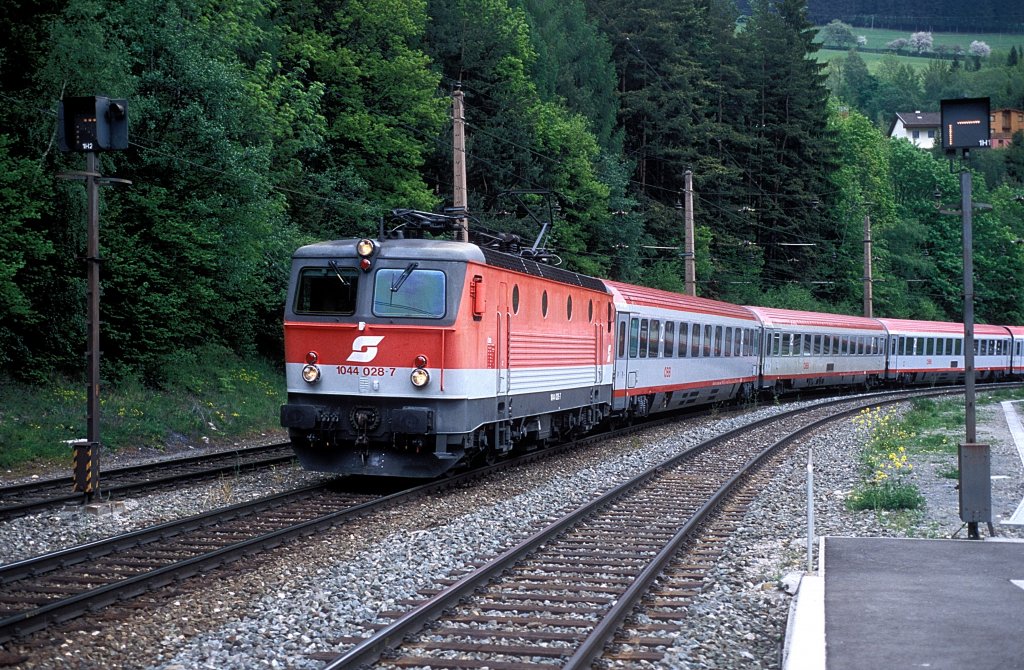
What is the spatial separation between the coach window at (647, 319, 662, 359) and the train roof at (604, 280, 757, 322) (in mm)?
426

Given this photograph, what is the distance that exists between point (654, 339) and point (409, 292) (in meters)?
11.6

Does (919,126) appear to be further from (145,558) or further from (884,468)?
(145,558)

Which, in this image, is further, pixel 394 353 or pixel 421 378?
pixel 394 353

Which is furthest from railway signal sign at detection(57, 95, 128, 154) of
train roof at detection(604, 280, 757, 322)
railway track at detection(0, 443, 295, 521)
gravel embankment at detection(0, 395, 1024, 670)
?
train roof at detection(604, 280, 757, 322)

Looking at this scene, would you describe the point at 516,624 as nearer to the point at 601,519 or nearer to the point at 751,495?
the point at 601,519

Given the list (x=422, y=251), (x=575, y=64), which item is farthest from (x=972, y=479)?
(x=575, y=64)

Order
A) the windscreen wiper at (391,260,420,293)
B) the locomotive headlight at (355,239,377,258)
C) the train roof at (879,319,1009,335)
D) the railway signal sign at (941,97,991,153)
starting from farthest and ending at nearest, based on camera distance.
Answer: the train roof at (879,319,1009,335) < the locomotive headlight at (355,239,377,258) < the windscreen wiper at (391,260,420,293) < the railway signal sign at (941,97,991,153)

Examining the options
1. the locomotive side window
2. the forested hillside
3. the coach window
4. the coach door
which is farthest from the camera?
the coach window

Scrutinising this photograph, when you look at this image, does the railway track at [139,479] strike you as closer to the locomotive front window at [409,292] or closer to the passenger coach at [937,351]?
the locomotive front window at [409,292]

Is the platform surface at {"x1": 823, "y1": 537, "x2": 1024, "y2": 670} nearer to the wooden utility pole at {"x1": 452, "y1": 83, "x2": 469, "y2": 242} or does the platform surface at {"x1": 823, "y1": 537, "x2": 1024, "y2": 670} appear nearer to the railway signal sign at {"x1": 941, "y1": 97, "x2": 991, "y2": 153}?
the railway signal sign at {"x1": 941, "y1": 97, "x2": 991, "y2": 153}

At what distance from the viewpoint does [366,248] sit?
14211 millimetres

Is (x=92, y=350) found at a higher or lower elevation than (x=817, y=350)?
higher

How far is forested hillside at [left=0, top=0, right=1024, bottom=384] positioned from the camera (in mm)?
20781

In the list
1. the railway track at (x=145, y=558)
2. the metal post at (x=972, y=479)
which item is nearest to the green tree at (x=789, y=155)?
the metal post at (x=972, y=479)
